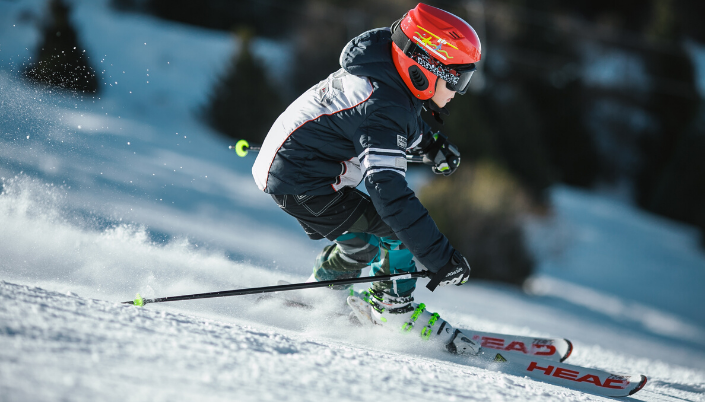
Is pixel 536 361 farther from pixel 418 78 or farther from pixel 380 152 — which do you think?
pixel 418 78

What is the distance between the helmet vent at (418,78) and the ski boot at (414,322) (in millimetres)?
1231

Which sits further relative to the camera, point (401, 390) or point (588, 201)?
point (588, 201)

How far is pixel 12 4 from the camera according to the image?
44.8ft

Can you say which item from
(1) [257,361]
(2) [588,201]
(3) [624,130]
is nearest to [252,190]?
(1) [257,361]

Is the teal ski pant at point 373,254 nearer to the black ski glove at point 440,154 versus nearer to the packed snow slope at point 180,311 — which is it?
the packed snow slope at point 180,311

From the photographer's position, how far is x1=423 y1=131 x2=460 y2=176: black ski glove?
3795mm

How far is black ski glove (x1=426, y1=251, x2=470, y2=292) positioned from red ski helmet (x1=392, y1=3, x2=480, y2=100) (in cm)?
91

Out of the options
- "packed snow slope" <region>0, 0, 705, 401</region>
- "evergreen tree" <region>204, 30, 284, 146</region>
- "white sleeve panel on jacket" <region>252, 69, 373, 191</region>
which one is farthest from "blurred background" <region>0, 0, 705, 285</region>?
"white sleeve panel on jacket" <region>252, 69, 373, 191</region>

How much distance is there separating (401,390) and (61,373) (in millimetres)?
1168

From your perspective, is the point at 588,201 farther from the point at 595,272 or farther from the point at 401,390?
the point at 401,390

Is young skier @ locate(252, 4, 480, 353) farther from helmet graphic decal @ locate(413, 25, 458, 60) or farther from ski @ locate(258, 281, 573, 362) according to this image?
ski @ locate(258, 281, 573, 362)

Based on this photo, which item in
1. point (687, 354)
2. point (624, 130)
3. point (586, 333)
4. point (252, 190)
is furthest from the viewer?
point (624, 130)

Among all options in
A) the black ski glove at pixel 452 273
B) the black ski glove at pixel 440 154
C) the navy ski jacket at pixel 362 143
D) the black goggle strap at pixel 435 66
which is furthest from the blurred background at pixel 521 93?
the black ski glove at pixel 452 273

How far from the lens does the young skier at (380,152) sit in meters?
2.75
